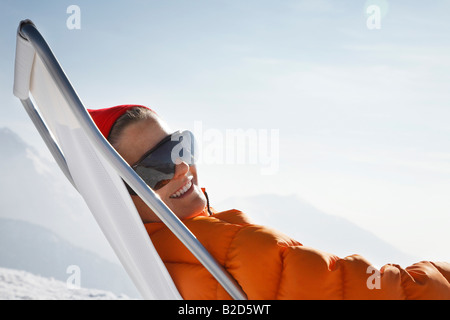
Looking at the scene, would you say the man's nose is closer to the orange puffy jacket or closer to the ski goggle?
the ski goggle

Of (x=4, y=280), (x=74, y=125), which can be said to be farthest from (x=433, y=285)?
(x=4, y=280)

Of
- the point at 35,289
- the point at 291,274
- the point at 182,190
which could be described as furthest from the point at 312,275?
the point at 35,289

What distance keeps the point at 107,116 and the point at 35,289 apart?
15.9ft

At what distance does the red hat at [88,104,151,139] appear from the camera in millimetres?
1412

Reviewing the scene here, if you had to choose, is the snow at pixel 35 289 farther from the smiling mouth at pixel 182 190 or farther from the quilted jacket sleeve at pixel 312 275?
the quilted jacket sleeve at pixel 312 275

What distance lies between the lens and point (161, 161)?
1431mm

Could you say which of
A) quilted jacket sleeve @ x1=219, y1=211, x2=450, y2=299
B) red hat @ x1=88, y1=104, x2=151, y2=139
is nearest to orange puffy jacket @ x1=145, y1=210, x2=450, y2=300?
quilted jacket sleeve @ x1=219, y1=211, x2=450, y2=299

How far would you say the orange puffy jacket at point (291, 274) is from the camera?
1032 millimetres

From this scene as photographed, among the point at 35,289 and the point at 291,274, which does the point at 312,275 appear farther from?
the point at 35,289

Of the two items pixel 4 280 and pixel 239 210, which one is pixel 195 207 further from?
pixel 4 280

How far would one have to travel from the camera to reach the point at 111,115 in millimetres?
1428

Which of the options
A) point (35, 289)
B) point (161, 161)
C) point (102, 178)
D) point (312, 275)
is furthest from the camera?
point (35, 289)

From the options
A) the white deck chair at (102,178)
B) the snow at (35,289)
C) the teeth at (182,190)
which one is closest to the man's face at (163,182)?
the teeth at (182,190)
